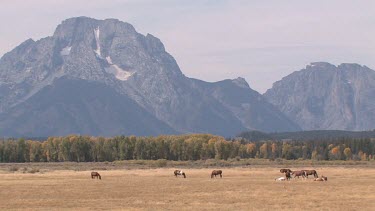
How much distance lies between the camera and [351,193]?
54031 millimetres

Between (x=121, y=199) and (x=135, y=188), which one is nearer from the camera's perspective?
(x=121, y=199)

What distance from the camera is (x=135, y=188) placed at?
62.1 meters

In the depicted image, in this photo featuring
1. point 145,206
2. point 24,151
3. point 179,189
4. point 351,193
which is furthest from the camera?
point 24,151

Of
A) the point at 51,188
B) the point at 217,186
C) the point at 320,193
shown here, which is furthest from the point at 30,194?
the point at 320,193

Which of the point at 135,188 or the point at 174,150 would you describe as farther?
the point at 174,150

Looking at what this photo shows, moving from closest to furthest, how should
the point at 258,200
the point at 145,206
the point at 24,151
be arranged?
the point at 145,206
the point at 258,200
the point at 24,151

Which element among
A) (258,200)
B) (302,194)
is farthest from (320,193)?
(258,200)

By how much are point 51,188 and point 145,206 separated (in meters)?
19.0

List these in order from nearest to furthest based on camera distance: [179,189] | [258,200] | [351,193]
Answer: [258,200]
[351,193]
[179,189]

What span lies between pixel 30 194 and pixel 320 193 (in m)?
22.6

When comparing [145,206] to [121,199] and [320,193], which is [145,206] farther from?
[320,193]

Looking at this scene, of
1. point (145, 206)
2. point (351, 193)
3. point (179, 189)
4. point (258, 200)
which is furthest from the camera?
point (179, 189)

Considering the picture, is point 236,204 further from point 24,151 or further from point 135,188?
point 24,151

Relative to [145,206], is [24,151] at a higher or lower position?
higher
